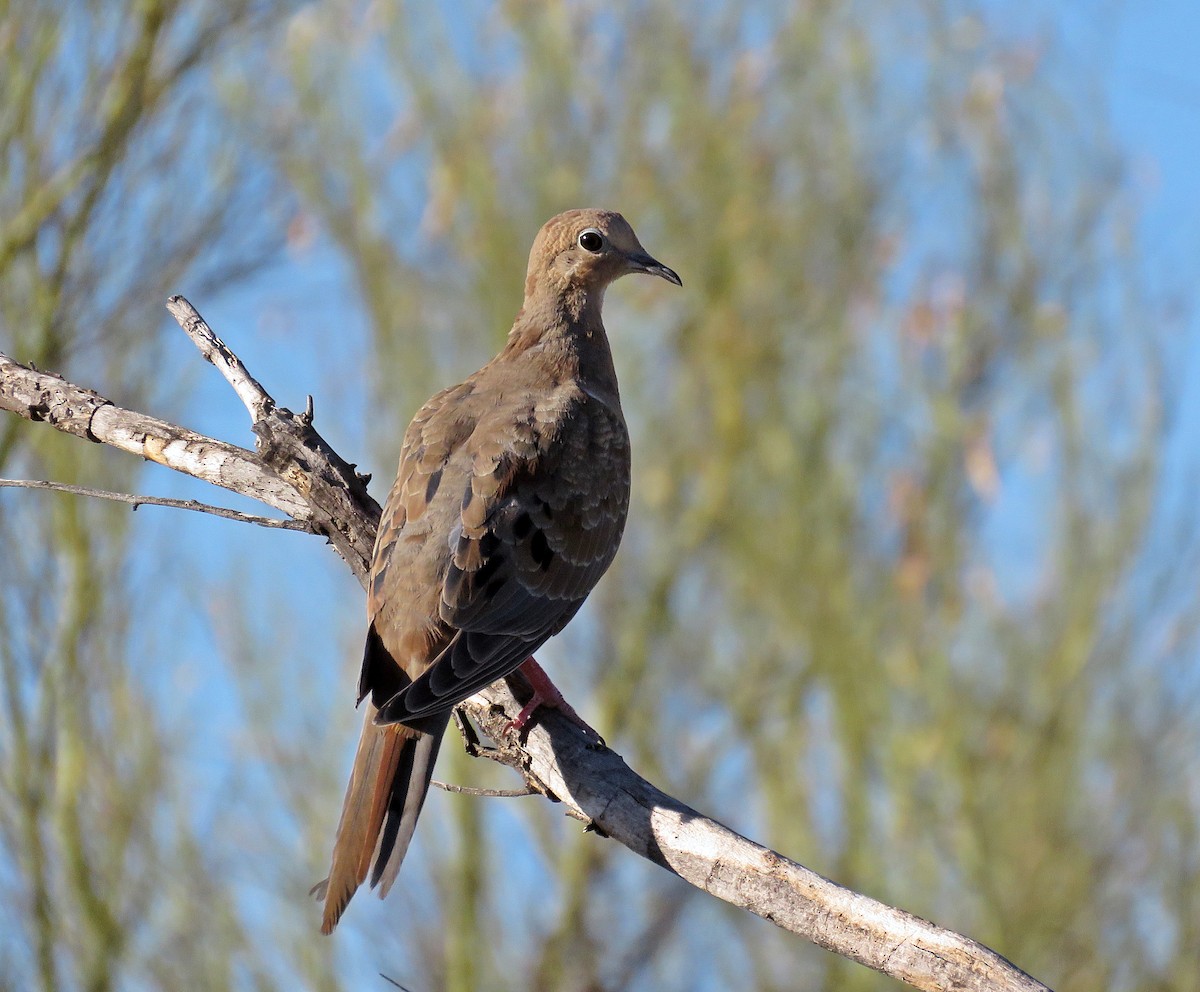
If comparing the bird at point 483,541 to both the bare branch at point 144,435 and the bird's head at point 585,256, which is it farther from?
the bare branch at point 144,435

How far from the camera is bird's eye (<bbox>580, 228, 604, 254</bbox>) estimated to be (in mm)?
4125

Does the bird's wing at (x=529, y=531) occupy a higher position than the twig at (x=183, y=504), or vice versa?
the bird's wing at (x=529, y=531)

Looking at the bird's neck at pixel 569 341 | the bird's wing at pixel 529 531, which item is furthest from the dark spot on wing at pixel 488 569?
the bird's neck at pixel 569 341

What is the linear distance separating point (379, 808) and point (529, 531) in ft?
2.78

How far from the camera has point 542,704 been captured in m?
3.13

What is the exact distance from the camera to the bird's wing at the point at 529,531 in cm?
312

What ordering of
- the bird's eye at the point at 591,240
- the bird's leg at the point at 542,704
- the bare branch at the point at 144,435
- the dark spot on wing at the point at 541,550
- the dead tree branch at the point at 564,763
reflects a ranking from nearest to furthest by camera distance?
the dead tree branch at the point at 564,763 → the bird's leg at the point at 542,704 → the bare branch at the point at 144,435 → the dark spot on wing at the point at 541,550 → the bird's eye at the point at 591,240

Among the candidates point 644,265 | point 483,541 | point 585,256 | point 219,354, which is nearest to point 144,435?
point 219,354

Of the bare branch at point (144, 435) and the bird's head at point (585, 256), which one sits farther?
the bird's head at point (585, 256)

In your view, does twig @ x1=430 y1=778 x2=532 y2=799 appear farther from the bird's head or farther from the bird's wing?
the bird's head

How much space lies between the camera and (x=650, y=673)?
734 centimetres

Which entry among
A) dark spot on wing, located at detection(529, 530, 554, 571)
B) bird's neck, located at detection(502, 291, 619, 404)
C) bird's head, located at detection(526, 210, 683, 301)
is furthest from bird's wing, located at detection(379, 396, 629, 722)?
bird's head, located at detection(526, 210, 683, 301)

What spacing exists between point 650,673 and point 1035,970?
2.22 metres

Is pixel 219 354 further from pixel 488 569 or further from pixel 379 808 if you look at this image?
pixel 379 808
